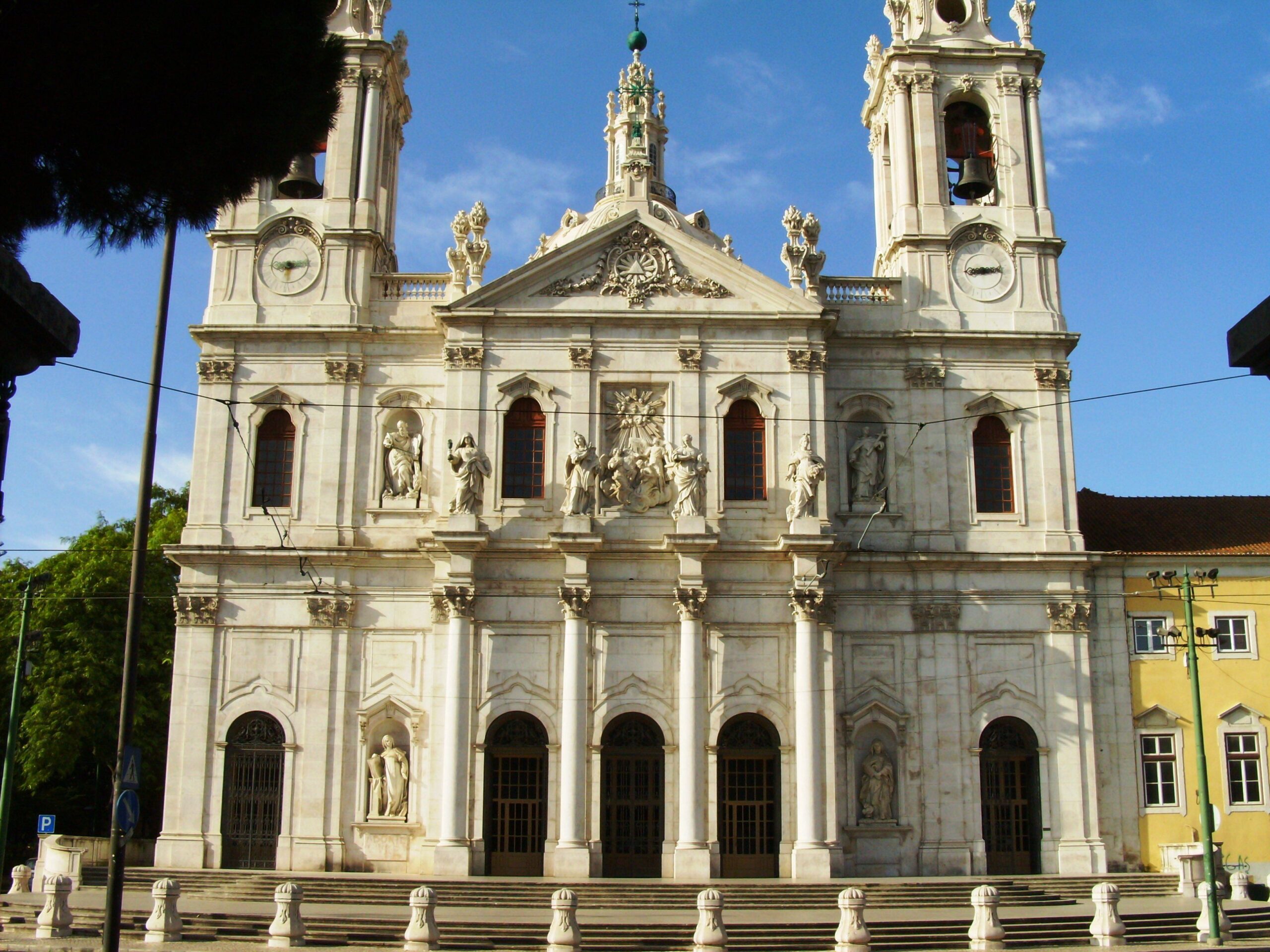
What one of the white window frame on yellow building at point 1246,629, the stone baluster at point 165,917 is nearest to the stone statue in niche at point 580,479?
the stone baluster at point 165,917

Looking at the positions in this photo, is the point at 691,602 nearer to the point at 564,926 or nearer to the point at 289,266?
the point at 564,926

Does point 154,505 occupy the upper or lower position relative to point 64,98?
upper

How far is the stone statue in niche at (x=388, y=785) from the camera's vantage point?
96.1ft

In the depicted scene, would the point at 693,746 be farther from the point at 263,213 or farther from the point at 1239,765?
the point at 263,213

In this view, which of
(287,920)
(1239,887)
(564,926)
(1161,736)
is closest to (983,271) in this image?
(1161,736)

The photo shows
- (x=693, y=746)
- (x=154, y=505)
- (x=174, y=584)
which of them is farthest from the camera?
(x=154, y=505)

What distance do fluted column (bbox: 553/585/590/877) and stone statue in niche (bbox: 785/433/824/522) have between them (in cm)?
494

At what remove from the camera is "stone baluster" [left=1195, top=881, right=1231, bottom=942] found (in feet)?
73.3

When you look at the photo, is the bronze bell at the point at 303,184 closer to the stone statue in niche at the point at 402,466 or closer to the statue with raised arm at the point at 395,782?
the stone statue in niche at the point at 402,466

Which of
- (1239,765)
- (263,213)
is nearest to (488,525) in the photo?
(263,213)

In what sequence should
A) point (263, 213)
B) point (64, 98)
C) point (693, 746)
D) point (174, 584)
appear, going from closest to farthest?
point (64, 98), point (693, 746), point (263, 213), point (174, 584)

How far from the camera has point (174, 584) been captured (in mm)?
40594

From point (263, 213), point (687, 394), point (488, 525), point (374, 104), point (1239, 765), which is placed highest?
point (374, 104)

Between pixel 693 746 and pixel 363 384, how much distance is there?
11667 mm
